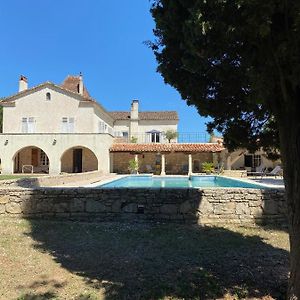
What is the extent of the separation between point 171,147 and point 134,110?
42.1ft

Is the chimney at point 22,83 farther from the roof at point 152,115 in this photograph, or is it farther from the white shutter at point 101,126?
the roof at point 152,115

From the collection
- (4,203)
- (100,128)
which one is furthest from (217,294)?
(100,128)

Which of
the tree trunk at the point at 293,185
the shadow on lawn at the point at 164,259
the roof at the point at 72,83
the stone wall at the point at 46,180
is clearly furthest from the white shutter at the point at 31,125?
the tree trunk at the point at 293,185

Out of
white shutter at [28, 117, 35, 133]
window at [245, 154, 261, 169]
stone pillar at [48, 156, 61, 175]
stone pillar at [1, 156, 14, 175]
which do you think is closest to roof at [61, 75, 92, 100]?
white shutter at [28, 117, 35, 133]

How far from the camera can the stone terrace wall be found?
9.25 metres

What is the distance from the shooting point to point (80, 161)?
3694 centimetres

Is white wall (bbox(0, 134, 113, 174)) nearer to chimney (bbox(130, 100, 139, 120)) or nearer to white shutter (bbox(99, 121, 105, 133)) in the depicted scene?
white shutter (bbox(99, 121, 105, 133))

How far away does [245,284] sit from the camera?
5.25 metres

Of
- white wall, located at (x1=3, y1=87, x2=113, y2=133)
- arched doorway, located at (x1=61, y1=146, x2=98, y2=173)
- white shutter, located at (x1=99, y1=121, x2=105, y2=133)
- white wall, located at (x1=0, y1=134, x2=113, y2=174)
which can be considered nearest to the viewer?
white wall, located at (x1=0, y1=134, x2=113, y2=174)

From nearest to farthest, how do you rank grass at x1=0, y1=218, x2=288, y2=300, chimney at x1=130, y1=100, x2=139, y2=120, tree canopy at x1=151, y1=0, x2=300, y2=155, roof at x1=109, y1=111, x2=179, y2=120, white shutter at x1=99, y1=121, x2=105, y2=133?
tree canopy at x1=151, y1=0, x2=300, y2=155
grass at x1=0, y1=218, x2=288, y2=300
white shutter at x1=99, y1=121, x2=105, y2=133
roof at x1=109, y1=111, x2=179, y2=120
chimney at x1=130, y1=100, x2=139, y2=120

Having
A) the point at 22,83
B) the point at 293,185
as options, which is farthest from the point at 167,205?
the point at 22,83

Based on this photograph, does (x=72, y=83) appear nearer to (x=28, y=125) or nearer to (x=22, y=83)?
(x=22, y=83)

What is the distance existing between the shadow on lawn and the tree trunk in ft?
1.87

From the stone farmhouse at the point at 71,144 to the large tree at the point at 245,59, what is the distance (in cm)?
2707
